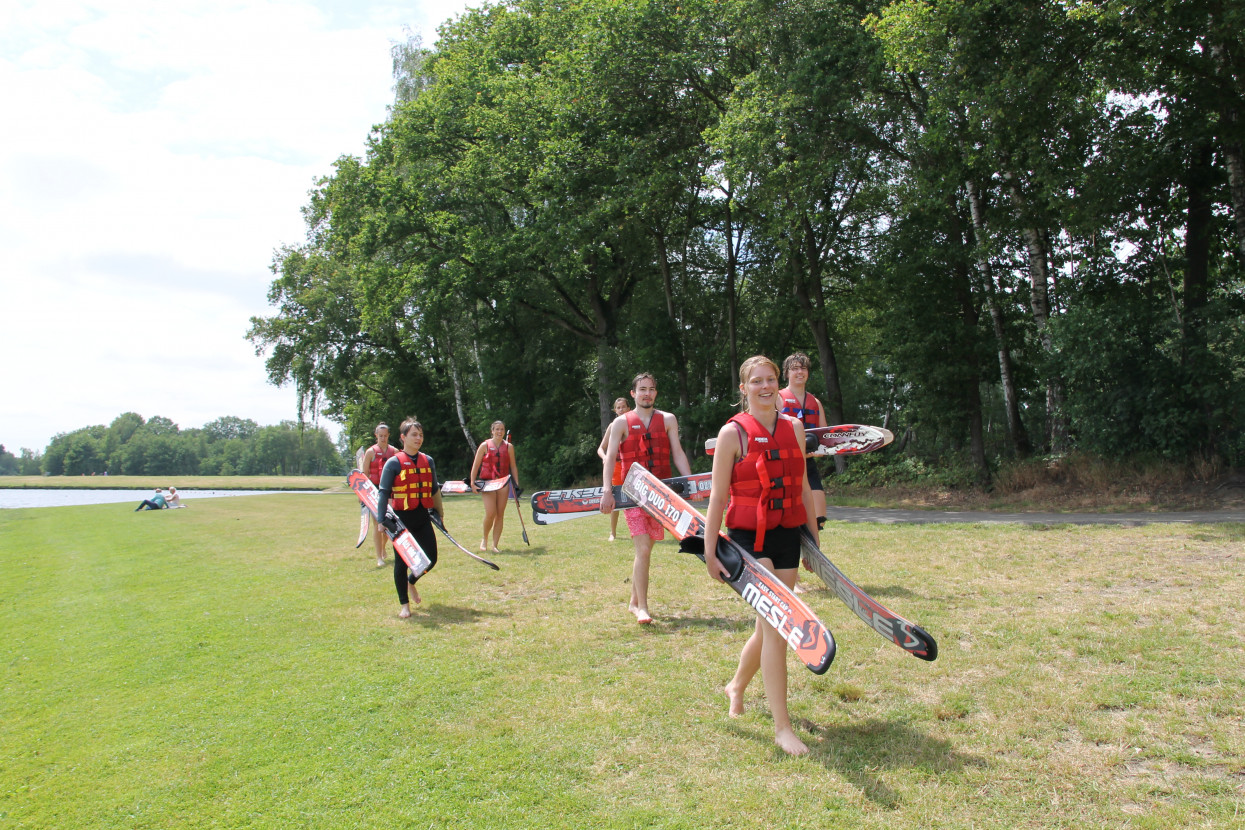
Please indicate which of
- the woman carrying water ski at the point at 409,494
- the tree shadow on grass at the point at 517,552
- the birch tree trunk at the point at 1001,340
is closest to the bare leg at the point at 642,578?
the woman carrying water ski at the point at 409,494

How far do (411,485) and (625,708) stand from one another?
4.05m

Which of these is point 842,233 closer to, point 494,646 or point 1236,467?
point 1236,467

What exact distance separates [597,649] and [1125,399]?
13674 mm

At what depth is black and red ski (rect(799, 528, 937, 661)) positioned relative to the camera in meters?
3.55

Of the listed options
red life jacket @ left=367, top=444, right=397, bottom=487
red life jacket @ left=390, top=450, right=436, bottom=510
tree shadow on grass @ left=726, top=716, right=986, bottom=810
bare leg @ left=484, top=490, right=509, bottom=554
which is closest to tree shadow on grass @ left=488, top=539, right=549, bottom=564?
bare leg @ left=484, top=490, right=509, bottom=554

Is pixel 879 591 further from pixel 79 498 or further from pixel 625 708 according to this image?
pixel 79 498

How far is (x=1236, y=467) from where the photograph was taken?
13883mm

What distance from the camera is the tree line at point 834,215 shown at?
14.0 metres

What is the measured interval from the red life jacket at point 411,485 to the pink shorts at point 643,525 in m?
2.44

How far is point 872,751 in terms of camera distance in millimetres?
3895

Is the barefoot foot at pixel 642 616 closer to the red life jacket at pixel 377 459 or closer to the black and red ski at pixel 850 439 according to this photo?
the black and red ski at pixel 850 439

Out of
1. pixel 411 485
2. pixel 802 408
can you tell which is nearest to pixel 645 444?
pixel 802 408

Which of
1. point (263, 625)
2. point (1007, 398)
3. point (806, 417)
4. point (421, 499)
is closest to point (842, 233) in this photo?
point (1007, 398)

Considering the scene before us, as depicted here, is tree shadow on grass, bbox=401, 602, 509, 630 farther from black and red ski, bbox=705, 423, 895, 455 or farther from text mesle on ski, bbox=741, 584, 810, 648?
text mesle on ski, bbox=741, 584, 810, 648
